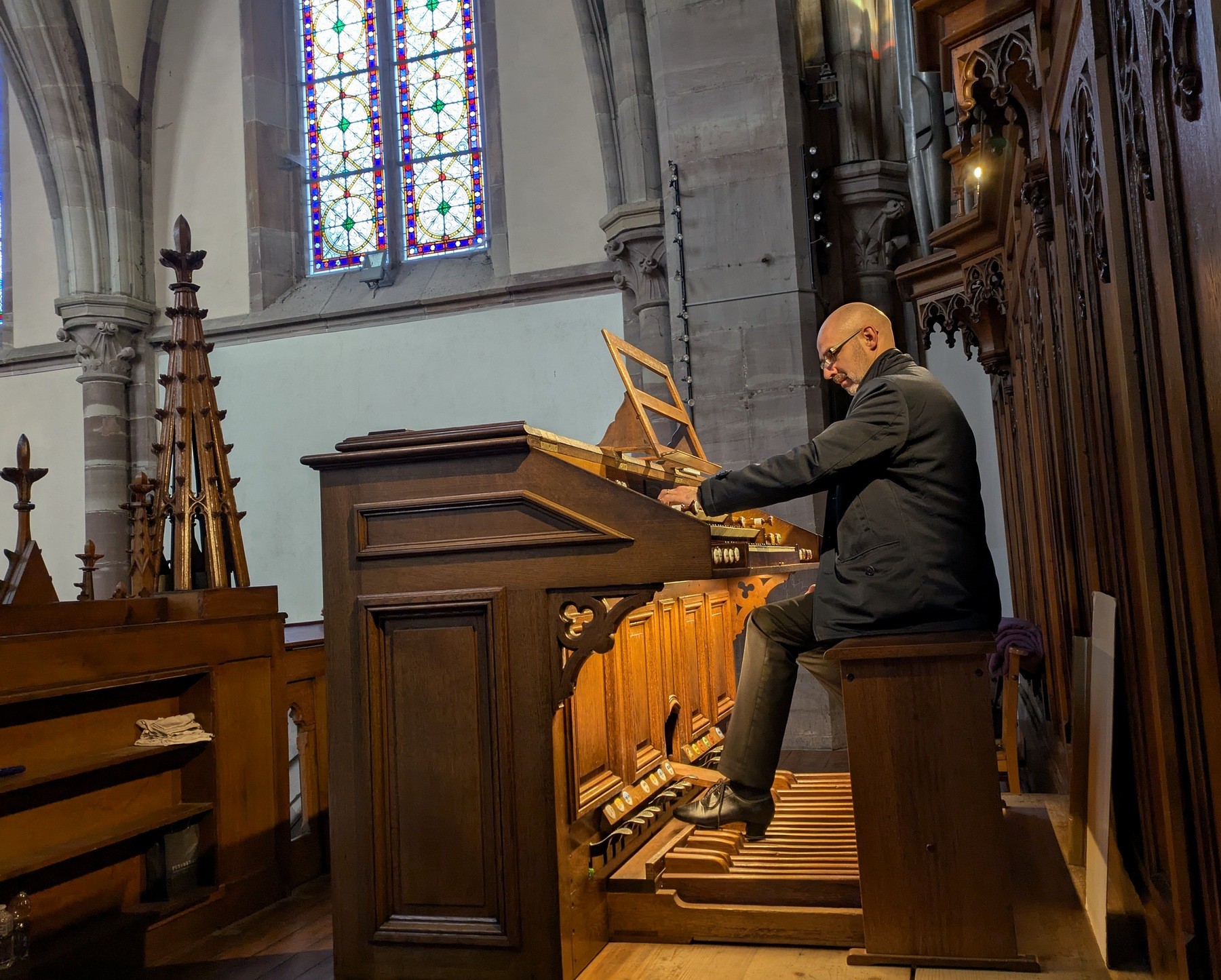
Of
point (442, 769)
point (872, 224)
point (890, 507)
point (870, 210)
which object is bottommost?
point (442, 769)

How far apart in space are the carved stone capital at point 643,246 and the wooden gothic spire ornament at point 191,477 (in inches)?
178

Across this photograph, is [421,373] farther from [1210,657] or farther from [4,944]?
[1210,657]

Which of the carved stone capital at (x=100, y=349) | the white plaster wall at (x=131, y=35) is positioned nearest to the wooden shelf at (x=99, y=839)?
the carved stone capital at (x=100, y=349)

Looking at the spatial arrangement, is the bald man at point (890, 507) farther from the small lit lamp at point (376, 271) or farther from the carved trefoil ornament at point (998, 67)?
the small lit lamp at point (376, 271)

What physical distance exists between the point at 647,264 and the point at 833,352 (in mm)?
5305

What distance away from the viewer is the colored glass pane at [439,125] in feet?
32.4

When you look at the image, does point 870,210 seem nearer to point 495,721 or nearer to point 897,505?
point 897,505

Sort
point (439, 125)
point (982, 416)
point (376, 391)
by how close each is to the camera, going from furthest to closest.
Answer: point (439, 125) → point (376, 391) → point (982, 416)

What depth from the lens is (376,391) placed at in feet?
31.5

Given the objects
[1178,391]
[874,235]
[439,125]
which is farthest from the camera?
[439,125]

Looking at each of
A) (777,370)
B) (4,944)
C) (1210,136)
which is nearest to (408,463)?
(4,944)

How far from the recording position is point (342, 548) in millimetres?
2715

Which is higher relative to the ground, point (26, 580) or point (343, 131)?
point (343, 131)

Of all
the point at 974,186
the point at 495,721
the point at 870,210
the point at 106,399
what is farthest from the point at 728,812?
the point at 106,399
